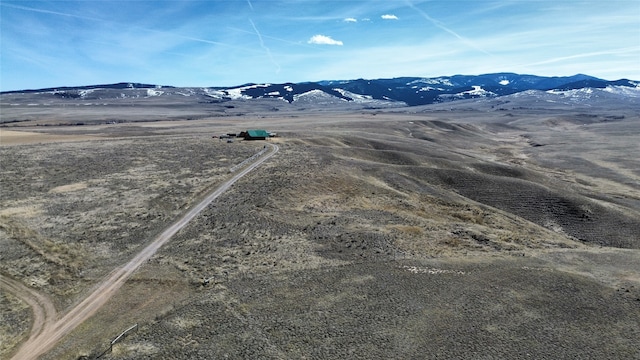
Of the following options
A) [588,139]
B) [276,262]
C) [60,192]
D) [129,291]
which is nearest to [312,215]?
[276,262]

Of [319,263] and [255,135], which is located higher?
[255,135]

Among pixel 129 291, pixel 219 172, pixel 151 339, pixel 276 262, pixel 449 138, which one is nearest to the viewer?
pixel 151 339

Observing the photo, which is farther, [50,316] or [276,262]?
[276,262]

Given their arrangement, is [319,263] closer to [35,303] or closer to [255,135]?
[35,303]

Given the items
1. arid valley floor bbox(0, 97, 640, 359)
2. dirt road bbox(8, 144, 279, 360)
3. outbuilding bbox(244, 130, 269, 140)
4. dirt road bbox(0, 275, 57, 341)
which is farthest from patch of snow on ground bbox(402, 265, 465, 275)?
outbuilding bbox(244, 130, 269, 140)

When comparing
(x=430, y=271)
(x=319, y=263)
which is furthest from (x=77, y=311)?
(x=430, y=271)

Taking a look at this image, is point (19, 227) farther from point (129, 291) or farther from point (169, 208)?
point (129, 291)

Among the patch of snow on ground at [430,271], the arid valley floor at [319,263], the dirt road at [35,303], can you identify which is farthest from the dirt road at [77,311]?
the patch of snow on ground at [430,271]

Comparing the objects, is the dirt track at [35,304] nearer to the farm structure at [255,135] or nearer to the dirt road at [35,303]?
the dirt road at [35,303]

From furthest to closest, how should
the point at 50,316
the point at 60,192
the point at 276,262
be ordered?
the point at 60,192
the point at 276,262
the point at 50,316

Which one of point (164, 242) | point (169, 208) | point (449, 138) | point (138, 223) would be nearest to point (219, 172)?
point (169, 208)
